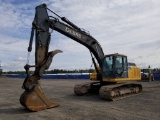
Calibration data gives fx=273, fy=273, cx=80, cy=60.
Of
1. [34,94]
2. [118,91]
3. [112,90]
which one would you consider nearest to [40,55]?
[34,94]

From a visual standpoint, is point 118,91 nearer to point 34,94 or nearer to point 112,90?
point 112,90

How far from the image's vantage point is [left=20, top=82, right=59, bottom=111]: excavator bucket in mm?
11727

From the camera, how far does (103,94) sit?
15.1 meters

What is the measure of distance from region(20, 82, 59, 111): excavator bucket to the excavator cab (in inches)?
211

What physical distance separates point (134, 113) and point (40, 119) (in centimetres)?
377

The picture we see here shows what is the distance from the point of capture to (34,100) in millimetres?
11961

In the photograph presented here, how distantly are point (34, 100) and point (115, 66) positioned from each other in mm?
6388

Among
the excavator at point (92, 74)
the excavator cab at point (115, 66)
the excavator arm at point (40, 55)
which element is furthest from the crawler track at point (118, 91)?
the excavator arm at point (40, 55)

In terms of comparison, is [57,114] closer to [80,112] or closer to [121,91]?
[80,112]

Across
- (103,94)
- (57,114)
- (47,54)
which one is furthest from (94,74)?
(57,114)

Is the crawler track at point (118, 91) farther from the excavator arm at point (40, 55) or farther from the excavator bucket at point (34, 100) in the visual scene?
the excavator bucket at point (34, 100)

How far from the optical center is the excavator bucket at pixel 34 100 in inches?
462

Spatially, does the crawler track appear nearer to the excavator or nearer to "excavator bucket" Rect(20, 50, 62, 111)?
the excavator

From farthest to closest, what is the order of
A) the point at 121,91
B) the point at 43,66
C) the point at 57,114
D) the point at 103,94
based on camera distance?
the point at 121,91
the point at 103,94
the point at 43,66
the point at 57,114
